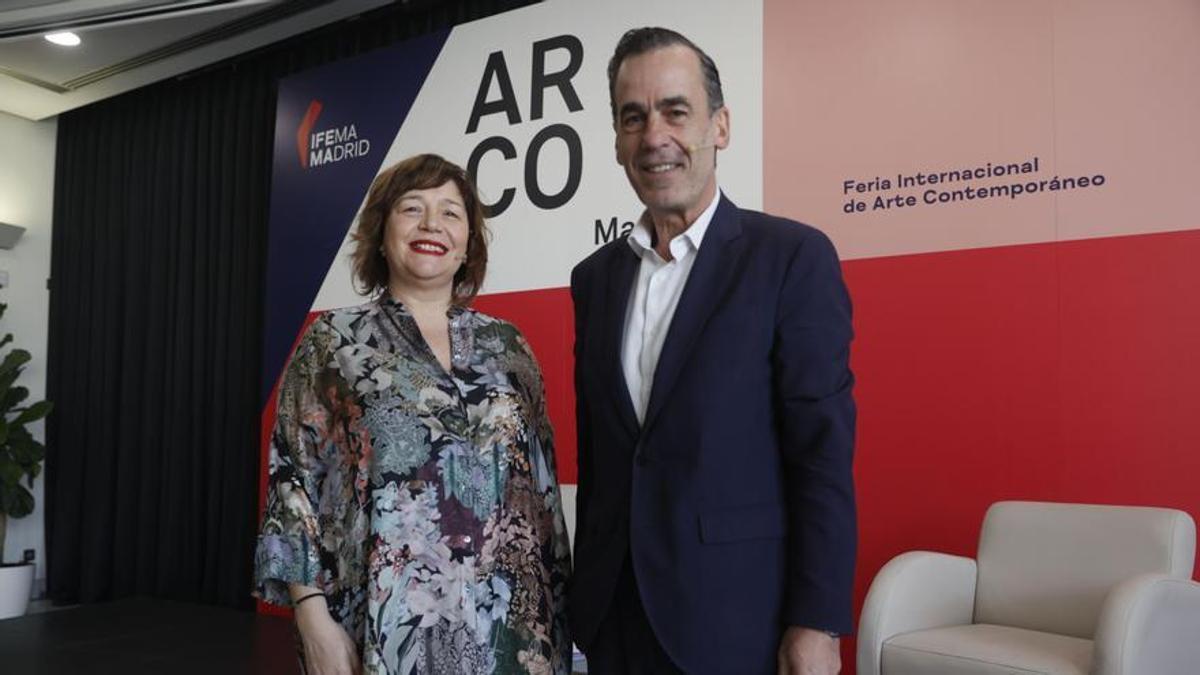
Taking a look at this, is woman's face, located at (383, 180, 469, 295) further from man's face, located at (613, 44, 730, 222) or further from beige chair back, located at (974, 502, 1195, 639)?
beige chair back, located at (974, 502, 1195, 639)

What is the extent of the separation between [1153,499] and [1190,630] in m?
0.46

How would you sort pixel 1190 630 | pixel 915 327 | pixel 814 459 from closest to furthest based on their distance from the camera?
pixel 814 459 < pixel 1190 630 < pixel 915 327

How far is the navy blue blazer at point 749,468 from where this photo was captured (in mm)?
1337

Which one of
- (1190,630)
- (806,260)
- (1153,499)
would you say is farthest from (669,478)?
(1153,499)

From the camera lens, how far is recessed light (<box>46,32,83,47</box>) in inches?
219

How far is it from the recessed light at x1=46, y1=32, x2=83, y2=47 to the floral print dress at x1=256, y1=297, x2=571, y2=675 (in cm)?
492

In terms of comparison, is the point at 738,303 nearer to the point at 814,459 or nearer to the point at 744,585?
the point at 814,459

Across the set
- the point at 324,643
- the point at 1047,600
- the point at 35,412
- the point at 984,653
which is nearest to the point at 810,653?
the point at 324,643

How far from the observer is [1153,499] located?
2.99 meters

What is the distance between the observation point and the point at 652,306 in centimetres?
149

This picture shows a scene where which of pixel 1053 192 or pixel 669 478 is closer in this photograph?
pixel 669 478

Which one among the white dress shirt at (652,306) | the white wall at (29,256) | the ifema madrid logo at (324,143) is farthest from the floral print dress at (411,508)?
the white wall at (29,256)

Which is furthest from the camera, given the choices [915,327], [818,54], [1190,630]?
[818,54]

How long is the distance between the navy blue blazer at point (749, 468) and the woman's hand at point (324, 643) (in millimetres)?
501
